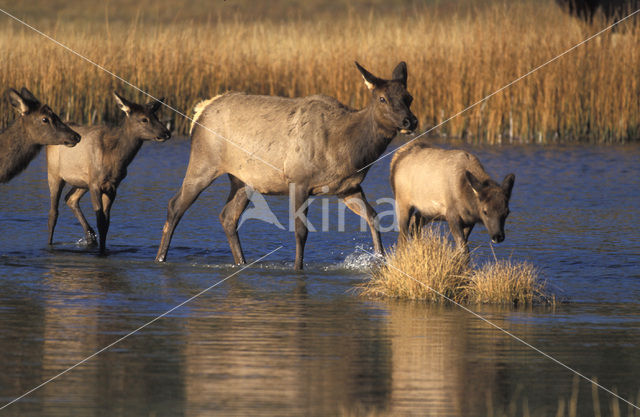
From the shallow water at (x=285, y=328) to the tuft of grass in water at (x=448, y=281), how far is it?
0.31 meters

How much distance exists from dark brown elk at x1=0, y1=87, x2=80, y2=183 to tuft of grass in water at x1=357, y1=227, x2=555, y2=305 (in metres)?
5.01

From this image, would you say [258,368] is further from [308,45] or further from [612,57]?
[308,45]

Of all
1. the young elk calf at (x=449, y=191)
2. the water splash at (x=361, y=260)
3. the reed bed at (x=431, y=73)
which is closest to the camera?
the young elk calf at (x=449, y=191)

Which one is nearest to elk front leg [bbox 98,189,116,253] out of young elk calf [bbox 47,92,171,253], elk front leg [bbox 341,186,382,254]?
young elk calf [bbox 47,92,171,253]

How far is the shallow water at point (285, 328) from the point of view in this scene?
8422mm

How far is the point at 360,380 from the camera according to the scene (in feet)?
29.1

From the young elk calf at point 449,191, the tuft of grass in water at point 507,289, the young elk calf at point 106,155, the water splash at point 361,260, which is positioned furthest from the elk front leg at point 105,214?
the tuft of grass in water at point 507,289

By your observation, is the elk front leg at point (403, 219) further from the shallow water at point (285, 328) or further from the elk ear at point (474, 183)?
the elk ear at point (474, 183)

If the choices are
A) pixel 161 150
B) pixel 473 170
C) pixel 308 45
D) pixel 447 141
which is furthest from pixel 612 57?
pixel 473 170

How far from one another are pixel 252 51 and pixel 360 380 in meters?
22.5

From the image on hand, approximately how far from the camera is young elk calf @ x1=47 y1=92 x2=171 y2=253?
1700 cm

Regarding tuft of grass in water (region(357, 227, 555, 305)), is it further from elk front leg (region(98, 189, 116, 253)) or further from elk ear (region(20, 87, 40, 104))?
elk ear (region(20, 87, 40, 104))

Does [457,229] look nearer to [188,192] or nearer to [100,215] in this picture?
[188,192]

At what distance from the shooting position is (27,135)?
16.4 m
